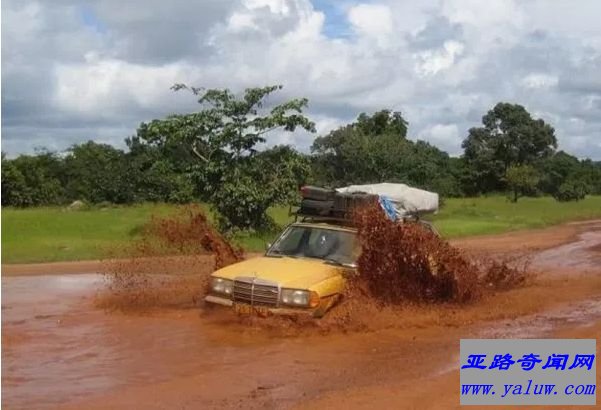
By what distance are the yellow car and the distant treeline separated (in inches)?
524

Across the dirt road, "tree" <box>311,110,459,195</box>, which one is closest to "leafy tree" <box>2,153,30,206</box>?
"tree" <box>311,110,459,195</box>

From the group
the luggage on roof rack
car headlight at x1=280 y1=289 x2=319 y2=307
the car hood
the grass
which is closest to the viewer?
car headlight at x1=280 y1=289 x2=319 y2=307

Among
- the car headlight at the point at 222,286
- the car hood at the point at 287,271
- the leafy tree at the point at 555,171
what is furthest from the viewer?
the leafy tree at the point at 555,171

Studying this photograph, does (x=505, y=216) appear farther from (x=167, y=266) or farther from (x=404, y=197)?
(x=404, y=197)

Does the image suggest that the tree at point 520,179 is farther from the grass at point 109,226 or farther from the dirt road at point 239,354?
the dirt road at point 239,354

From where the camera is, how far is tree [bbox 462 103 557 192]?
6688 cm

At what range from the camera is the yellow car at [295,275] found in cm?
955

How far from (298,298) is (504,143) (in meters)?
60.3

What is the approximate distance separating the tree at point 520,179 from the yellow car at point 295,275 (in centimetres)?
5216

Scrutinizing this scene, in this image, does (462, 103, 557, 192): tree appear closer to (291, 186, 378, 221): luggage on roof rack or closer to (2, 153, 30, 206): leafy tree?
(2, 153, 30, 206): leafy tree

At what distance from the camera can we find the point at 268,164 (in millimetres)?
24984

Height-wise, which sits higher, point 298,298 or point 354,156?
point 354,156

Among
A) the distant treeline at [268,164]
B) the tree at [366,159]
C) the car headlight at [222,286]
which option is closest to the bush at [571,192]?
the distant treeline at [268,164]

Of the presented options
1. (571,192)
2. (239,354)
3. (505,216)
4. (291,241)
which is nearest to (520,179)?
(571,192)
